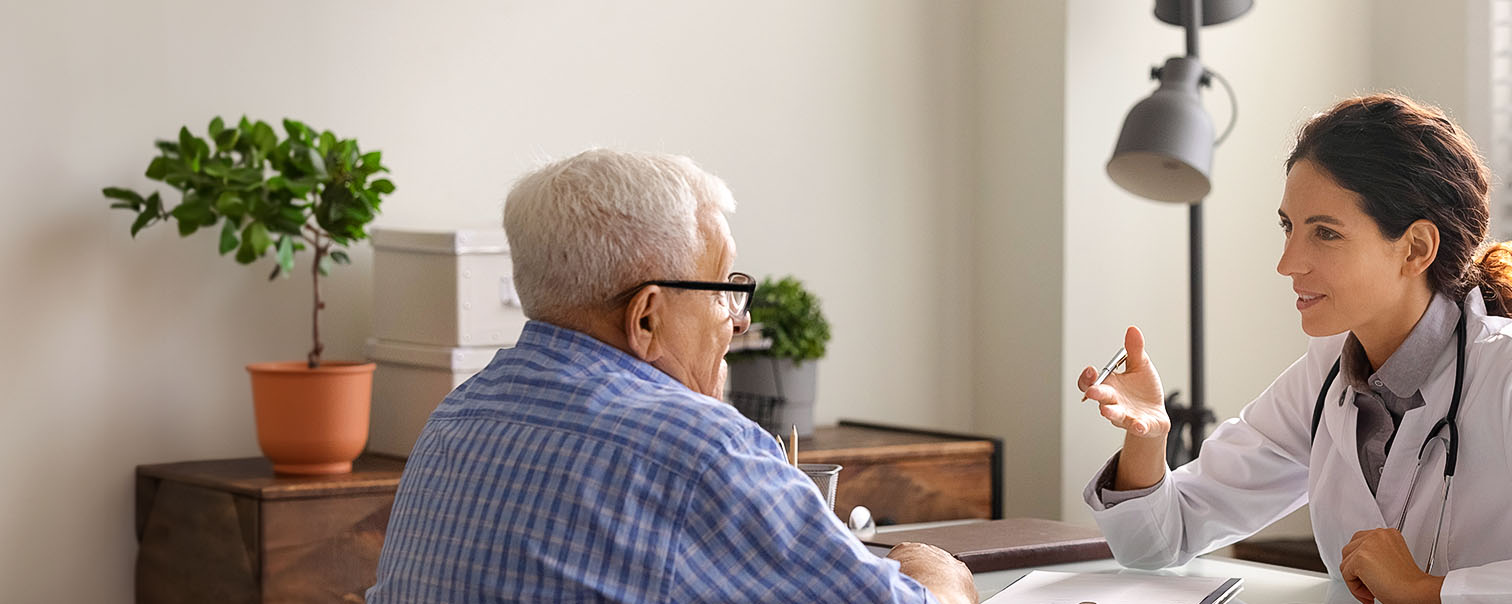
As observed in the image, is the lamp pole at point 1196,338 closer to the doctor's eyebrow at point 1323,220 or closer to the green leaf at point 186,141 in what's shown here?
the doctor's eyebrow at point 1323,220

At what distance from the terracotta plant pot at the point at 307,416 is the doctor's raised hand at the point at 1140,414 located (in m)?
1.37

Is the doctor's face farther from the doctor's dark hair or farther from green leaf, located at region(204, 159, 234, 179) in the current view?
green leaf, located at region(204, 159, 234, 179)

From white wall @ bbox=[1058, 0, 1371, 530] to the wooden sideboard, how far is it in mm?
858

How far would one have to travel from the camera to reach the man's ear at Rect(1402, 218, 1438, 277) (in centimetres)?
180

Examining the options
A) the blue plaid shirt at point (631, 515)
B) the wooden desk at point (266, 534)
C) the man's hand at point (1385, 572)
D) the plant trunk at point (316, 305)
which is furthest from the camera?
the plant trunk at point (316, 305)

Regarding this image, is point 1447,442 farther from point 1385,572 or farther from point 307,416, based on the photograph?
point 307,416

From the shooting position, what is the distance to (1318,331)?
1.87 metres

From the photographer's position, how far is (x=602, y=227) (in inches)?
54.6

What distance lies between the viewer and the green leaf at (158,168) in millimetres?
2662

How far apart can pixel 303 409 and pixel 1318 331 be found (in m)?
1.68

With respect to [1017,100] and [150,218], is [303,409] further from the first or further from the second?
[1017,100]

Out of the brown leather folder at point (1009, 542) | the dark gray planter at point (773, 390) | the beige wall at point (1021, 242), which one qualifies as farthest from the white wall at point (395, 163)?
the brown leather folder at point (1009, 542)

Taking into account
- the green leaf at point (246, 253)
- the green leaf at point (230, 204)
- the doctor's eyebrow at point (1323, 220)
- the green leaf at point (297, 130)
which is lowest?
the green leaf at point (246, 253)

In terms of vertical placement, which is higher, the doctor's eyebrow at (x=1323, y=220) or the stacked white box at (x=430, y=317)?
the doctor's eyebrow at (x=1323, y=220)
